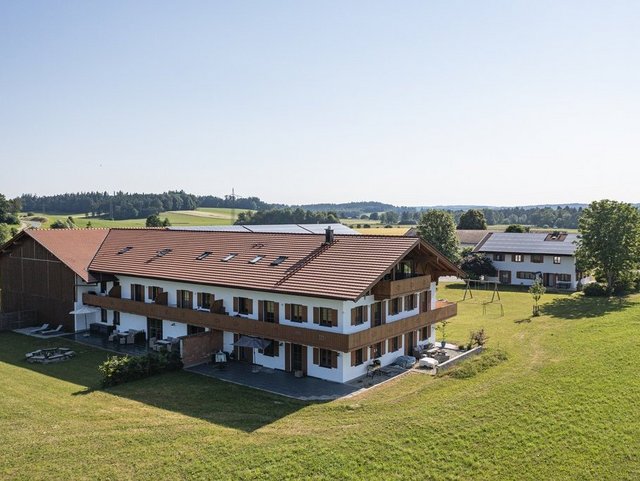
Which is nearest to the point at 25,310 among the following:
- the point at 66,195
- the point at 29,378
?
the point at 29,378

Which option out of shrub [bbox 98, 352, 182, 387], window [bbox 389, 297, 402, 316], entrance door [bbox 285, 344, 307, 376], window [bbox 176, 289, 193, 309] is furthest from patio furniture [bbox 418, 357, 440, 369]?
window [bbox 176, 289, 193, 309]

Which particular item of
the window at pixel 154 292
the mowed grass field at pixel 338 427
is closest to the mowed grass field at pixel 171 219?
the window at pixel 154 292

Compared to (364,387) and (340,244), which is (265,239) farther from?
(364,387)

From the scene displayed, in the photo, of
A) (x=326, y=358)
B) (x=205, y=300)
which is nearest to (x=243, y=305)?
(x=205, y=300)

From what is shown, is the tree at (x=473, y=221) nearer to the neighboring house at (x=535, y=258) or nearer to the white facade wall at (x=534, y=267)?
the neighboring house at (x=535, y=258)

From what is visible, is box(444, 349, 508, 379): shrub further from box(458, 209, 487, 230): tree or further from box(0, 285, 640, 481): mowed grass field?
box(458, 209, 487, 230): tree

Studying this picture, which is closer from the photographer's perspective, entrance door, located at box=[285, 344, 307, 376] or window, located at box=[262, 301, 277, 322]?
entrance door, located at box=[285, 344, 307, 376]

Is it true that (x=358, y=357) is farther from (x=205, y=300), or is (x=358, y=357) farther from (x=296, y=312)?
(x=205, y=300)
